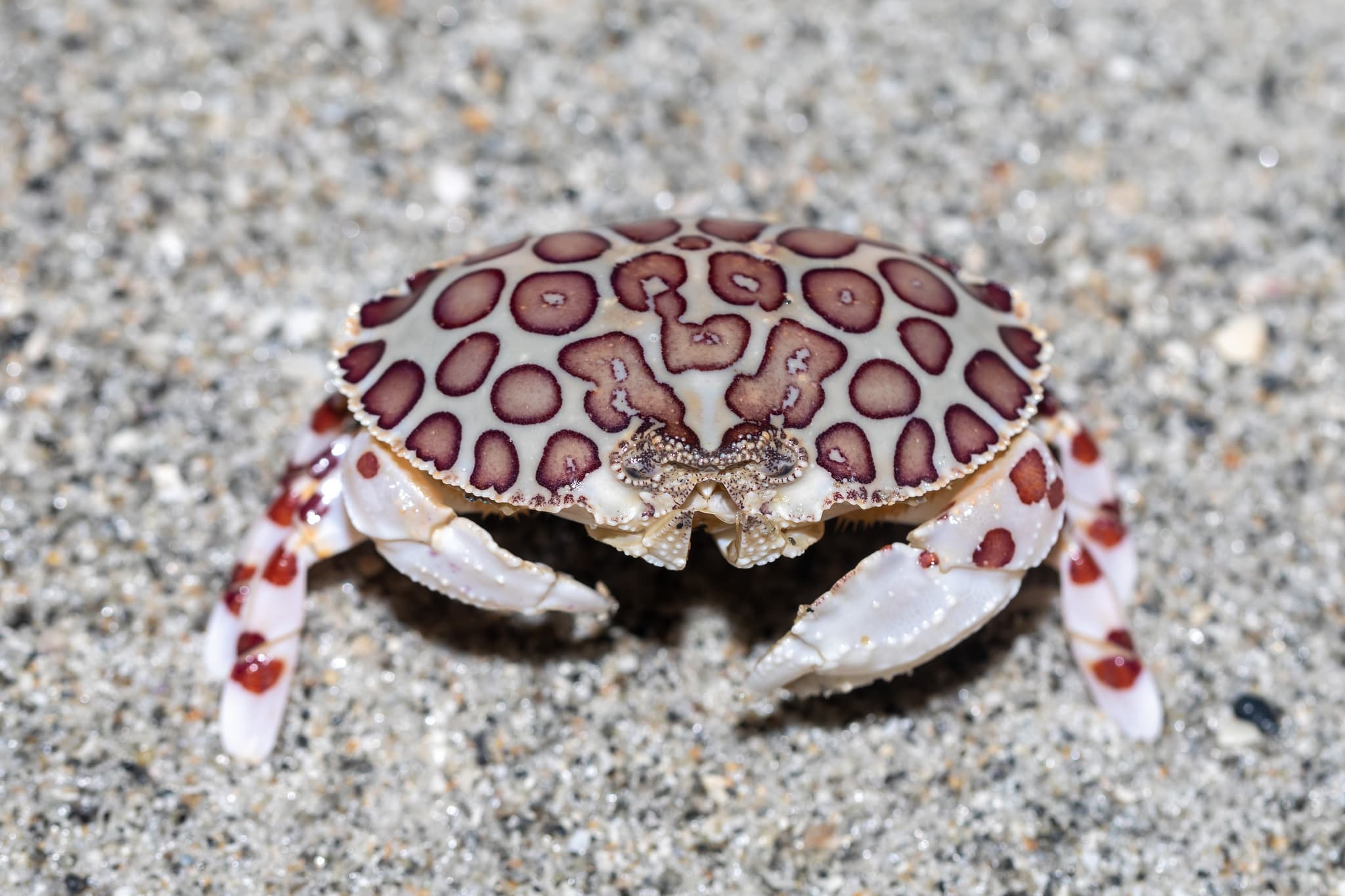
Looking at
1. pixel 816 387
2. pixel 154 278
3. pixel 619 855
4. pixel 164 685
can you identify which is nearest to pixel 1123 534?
pixel 816 387

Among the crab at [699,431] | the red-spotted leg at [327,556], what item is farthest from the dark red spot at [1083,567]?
the red-spotted leg at [327,556]

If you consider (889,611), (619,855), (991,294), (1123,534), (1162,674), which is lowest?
(619,855)

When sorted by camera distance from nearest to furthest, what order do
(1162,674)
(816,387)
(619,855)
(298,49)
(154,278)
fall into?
(816,387), (619,855), (1162,674), (154,278), (298,49)

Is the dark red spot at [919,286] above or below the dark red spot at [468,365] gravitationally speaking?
above

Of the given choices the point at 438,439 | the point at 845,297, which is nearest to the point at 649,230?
the point at 845,297

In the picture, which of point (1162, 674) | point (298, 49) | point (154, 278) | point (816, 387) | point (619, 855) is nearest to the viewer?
point (816, 387)

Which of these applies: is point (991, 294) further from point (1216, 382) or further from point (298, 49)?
point (298, 49)

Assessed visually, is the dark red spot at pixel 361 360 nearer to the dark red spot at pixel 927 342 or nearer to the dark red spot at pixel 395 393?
the dark red spot at pixel 395 393

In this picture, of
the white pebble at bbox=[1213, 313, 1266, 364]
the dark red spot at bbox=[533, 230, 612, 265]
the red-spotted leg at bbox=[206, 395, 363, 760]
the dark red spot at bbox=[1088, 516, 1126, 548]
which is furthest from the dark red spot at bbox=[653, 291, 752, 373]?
the white pebble at bbox=[1213, 313, 1266, 364]
